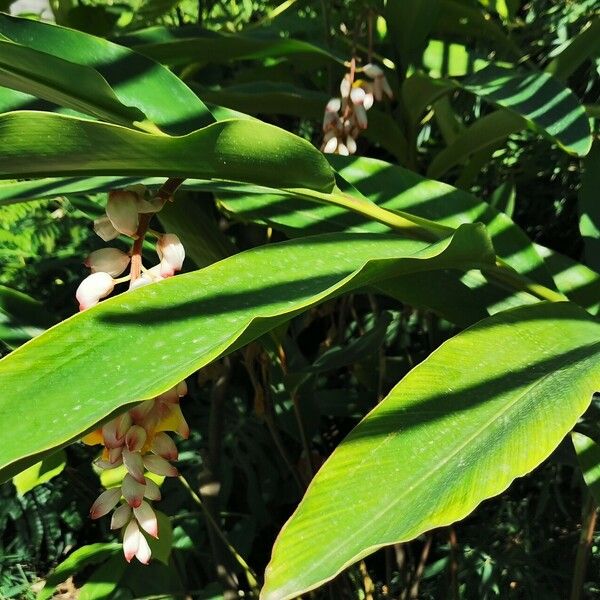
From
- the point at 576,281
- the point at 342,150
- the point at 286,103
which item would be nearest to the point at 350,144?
the point at 342,150

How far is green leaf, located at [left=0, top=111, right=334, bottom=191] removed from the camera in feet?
1.23

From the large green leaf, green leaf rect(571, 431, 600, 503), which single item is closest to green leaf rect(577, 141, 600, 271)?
green leaf rect(571, 431, 600, 503)

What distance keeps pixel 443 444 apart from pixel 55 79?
0.94ft

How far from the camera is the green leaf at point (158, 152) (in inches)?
14.8

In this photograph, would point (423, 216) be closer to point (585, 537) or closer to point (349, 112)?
point (349, 112)

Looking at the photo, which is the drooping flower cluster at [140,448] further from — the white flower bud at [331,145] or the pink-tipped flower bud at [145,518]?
the white flower bud at [331,145]

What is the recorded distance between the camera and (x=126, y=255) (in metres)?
Result: 0.48

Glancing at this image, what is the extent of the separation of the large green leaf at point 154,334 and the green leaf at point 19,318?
A: 443mm

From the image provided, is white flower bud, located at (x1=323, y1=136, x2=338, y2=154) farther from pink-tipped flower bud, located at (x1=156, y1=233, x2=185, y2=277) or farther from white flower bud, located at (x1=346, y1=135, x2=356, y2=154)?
pink-tipped flower bud, located at (x1=156, y1=233, x2=185, y2=277)

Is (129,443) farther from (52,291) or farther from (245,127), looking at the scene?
(52,291)

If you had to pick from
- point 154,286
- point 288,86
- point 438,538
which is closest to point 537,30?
point 288,86

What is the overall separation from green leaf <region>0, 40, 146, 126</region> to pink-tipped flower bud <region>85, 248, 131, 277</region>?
82 mm

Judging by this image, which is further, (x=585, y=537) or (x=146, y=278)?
(x=585, y=537)

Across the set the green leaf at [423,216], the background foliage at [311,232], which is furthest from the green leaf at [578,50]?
the green leaf at [423,216]
